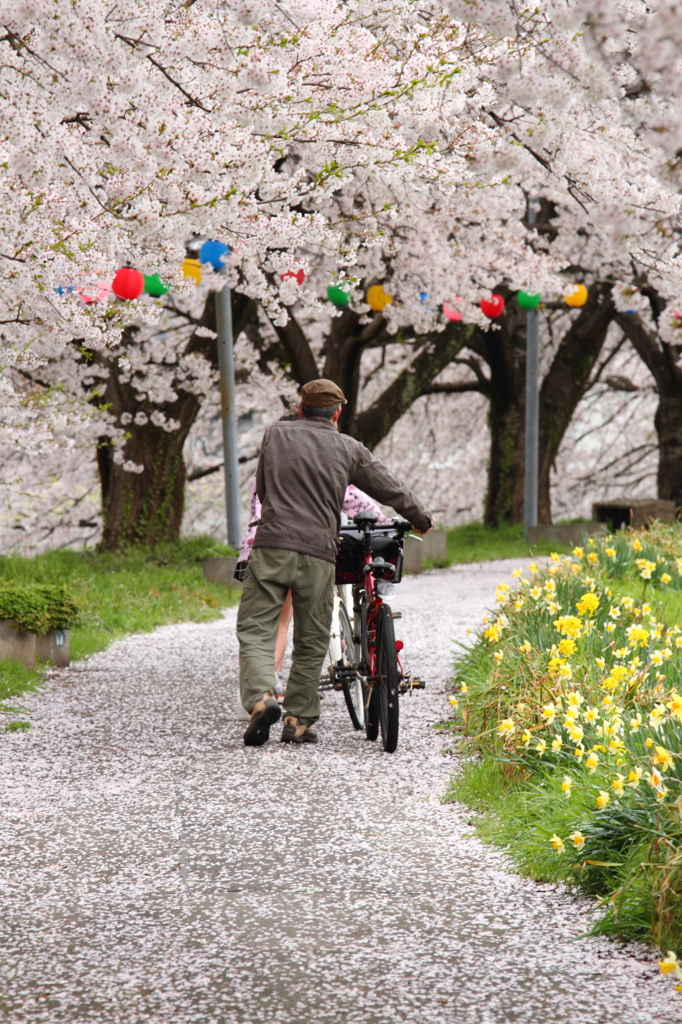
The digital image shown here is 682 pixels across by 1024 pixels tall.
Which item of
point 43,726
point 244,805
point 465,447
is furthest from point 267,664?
point 465,447

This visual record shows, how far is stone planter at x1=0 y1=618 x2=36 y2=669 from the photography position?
23.7 feet

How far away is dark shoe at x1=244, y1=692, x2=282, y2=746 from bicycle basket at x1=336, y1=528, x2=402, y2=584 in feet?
2.79

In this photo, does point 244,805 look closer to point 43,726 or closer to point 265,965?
point 265,965

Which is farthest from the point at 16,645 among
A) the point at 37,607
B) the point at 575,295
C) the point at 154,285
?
the point at 575,295

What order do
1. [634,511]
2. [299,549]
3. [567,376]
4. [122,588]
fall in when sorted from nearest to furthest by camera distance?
1. [299,549]
2. [122,588]
3. [634,511]
4. [567,376]

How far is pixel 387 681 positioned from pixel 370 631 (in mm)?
408

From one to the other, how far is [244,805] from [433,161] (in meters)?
5.13

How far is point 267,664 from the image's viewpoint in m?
5.38

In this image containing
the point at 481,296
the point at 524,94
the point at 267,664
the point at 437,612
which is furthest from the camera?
the point at 481,296

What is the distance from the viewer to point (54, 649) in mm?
7758

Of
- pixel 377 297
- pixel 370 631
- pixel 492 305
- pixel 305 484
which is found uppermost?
pixel 492 305

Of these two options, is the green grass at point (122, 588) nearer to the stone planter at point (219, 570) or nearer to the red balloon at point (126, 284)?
the stone planter at point (219, 570)

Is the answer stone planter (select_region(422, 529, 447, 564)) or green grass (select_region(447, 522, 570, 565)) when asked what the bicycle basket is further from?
green grass (select_region(447, 522, 570, 565))

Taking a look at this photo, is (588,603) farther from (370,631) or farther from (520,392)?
(520,392)
